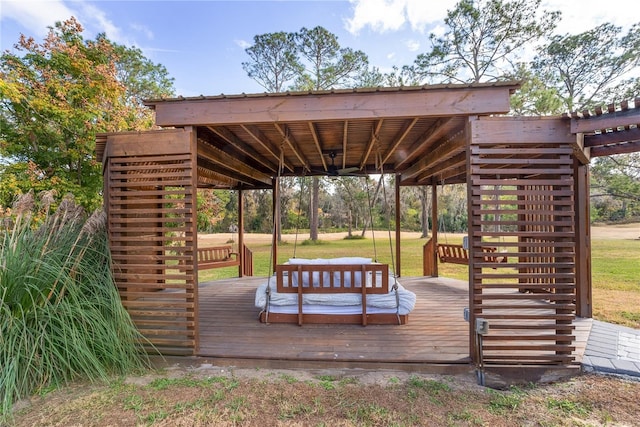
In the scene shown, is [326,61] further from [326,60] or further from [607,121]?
[607,121]

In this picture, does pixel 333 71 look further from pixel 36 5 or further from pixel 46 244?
pixel 46 244

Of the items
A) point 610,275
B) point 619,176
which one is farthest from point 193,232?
point 619,176

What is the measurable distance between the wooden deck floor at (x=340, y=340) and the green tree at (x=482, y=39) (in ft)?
42.5

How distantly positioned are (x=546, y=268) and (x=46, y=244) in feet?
16.9

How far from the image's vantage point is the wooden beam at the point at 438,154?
11.9ft

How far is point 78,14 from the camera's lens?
733 cm

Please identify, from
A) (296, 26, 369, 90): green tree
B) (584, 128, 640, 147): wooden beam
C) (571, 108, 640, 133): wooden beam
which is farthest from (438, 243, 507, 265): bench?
(296, 26, 369, 90): green tree

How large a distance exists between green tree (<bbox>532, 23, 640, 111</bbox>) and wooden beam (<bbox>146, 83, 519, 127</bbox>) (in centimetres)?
1316

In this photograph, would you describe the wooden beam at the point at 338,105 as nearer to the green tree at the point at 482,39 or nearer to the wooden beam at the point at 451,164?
the wooden beam at the point at 451,164

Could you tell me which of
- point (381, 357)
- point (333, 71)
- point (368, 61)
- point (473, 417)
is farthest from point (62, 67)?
point (368, 61)

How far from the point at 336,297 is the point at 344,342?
2.27ft

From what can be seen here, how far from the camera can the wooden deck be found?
3.00 metres

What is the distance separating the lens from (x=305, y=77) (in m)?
16.3

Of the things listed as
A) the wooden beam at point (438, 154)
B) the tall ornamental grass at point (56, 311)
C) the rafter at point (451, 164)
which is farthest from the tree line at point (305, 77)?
the tall ornamental grass at point (56, 311)
